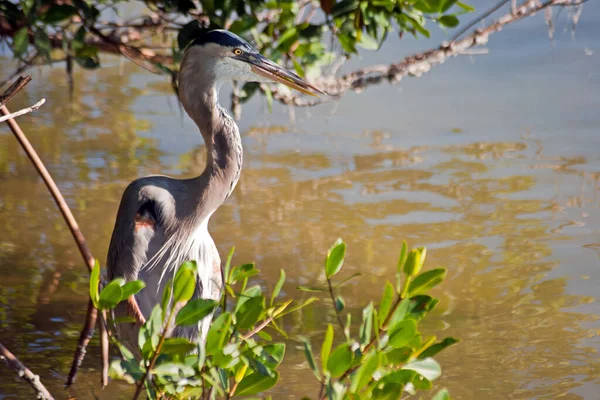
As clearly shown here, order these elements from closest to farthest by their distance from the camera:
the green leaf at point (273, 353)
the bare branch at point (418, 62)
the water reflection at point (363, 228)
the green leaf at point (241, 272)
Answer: the green leaf at point (273, 353) < the green leaf at point (241, 272) < the water reflection at point (363, 228) < the bare branch at point (418, 62)

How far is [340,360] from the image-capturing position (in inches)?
53.8

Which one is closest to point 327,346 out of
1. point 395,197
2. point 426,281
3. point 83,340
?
point 426,281

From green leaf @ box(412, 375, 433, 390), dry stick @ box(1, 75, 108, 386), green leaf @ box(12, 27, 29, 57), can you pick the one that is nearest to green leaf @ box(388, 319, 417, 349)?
green leaf @ box(412, 375, 433, 390)

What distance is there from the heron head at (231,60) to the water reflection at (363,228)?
1.07 metres

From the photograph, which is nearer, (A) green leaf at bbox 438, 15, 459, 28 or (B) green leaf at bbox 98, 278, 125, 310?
(B) green leaf at bbox 98, 278, 125, 310

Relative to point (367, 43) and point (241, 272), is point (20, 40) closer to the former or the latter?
point (367, 43)

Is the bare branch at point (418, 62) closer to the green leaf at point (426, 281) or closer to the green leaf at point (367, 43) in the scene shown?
the green leaf at point (367, 43)

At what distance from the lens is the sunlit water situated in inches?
131

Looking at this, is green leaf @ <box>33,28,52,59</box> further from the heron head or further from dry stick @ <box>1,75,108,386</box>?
the heron head

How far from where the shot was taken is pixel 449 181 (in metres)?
5.29

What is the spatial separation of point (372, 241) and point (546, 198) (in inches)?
46.4

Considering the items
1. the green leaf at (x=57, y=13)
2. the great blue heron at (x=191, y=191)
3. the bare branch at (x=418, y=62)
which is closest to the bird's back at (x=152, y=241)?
the great blue heron at (x=191, y=191)

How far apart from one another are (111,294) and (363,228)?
3242 mm

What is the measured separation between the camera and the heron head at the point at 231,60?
2682 mm
